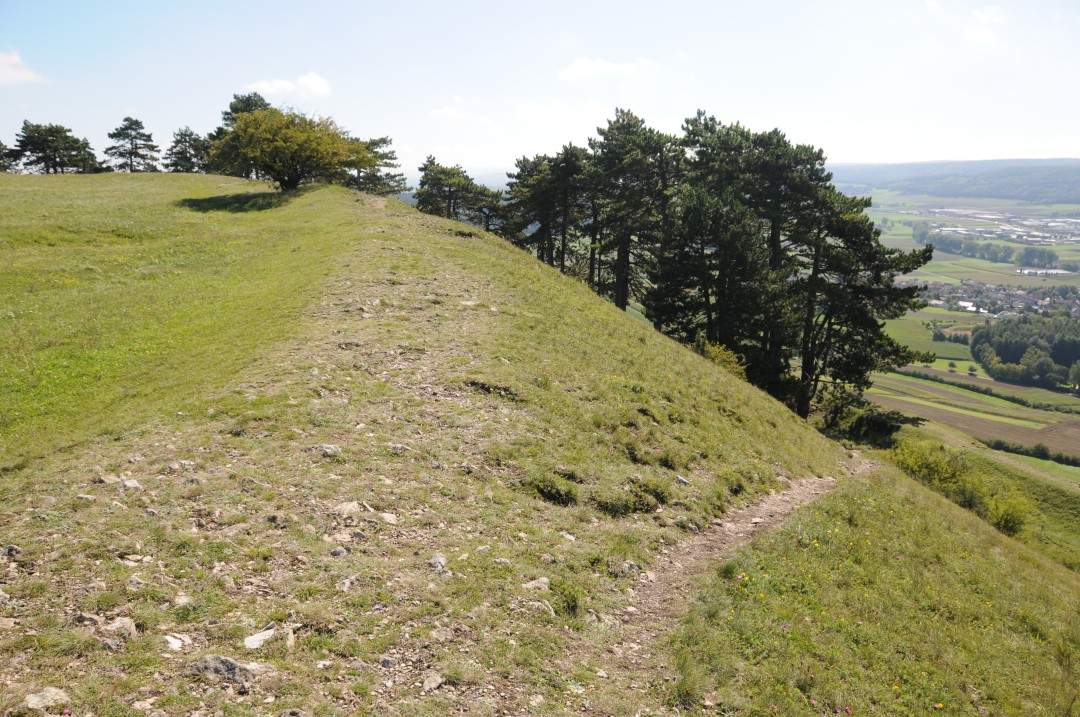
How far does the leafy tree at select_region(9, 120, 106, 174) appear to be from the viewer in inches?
3329

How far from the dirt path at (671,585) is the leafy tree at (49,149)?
394 ft

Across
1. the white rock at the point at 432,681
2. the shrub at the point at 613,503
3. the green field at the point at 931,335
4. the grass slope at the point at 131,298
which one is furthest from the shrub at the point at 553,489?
the green field at the point at 931,335

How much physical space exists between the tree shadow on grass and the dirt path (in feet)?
166

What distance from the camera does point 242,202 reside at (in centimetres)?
5259

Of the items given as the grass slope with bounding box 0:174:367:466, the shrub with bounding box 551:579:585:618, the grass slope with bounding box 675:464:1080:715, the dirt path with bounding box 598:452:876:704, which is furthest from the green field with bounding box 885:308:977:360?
the shrub with bounding box 551:579:585:618

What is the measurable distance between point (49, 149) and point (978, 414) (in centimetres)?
16380

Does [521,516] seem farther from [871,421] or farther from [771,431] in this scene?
[871,421]

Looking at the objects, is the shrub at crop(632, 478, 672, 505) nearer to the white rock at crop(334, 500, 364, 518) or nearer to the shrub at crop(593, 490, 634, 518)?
the shrub at crop(593, 490, 634, 518)

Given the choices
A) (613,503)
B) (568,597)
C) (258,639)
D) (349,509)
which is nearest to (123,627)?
(258,639)

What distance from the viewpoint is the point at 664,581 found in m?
10.9

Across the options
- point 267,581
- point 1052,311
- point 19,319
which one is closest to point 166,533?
point 267,581

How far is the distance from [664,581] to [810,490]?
412 inches

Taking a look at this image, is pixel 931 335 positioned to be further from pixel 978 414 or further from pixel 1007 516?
pixel 1007 516

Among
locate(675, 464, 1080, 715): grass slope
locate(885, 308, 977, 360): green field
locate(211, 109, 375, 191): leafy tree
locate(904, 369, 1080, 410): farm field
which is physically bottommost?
locate(904, 369, 1080, 410): farm field
